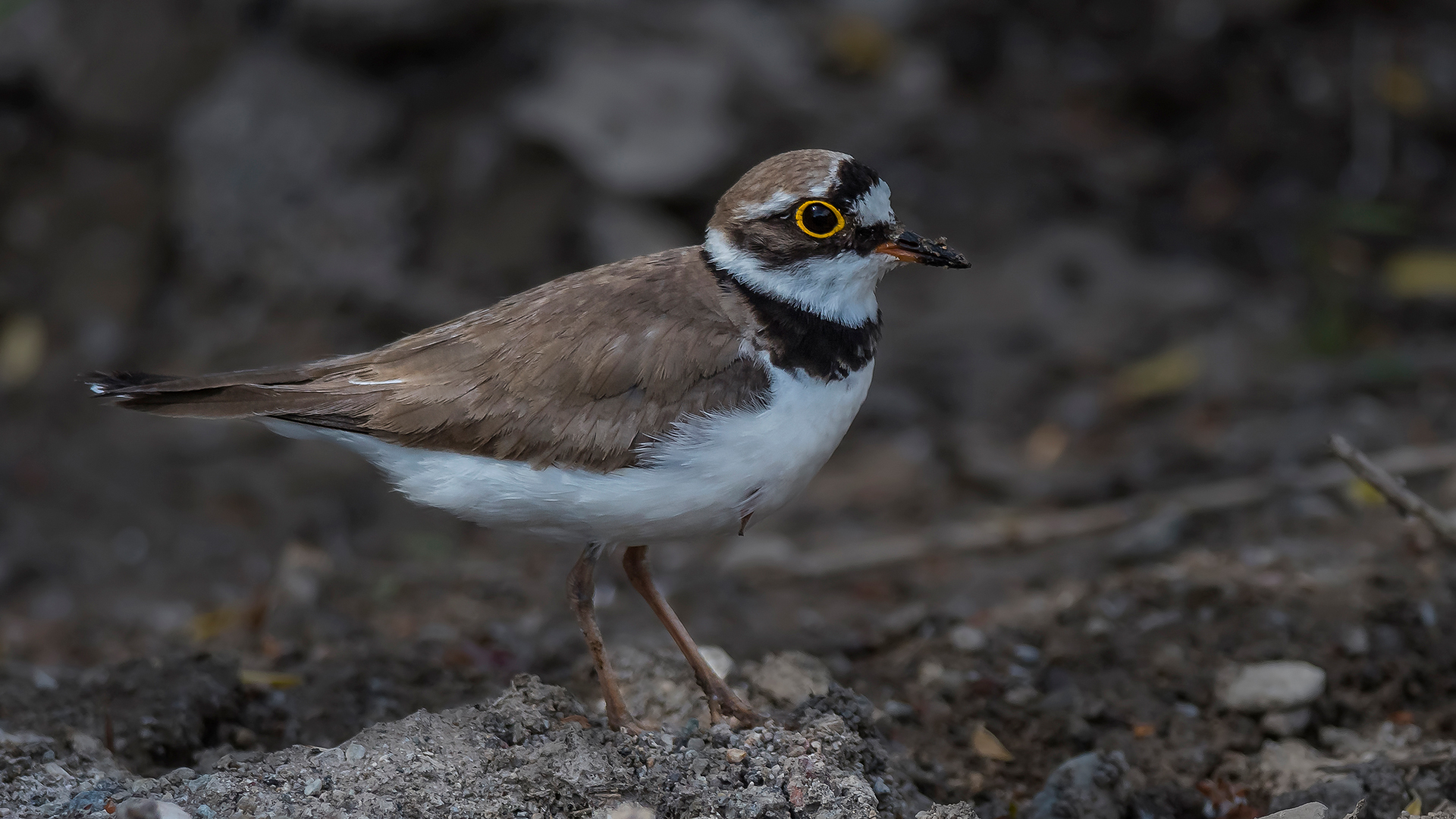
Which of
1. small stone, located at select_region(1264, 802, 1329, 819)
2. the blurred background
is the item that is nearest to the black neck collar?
small stone, located at select_region(1264, 802, 1329, 819)

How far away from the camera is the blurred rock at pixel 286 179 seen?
9383 millimetres

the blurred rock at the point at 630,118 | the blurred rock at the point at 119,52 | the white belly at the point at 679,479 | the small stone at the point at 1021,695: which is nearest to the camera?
the white belly at the point at 679,479

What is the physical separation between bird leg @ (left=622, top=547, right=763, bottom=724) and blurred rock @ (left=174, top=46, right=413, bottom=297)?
5.15 meters

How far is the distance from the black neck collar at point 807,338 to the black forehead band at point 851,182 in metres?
0.36

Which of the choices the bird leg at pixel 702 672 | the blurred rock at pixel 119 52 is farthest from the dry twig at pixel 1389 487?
the blurred rock at pixel 119 52

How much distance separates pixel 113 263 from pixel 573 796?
712 centimetres

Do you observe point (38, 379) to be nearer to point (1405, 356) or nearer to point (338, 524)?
point (338, 524)

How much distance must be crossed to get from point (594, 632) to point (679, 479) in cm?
66

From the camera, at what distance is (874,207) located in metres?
4.41

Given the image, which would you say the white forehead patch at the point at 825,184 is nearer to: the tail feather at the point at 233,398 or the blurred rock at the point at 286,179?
the tail feather at the point at 233,398

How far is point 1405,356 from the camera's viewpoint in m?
8.22

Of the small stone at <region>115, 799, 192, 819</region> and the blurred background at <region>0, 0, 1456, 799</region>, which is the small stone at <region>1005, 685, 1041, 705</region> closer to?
the blurred background at <region>0, 0, 1456, 799</region>

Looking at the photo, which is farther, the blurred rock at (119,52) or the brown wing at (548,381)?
the blurred rock at (119,52)

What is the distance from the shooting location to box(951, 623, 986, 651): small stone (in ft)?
17.8
